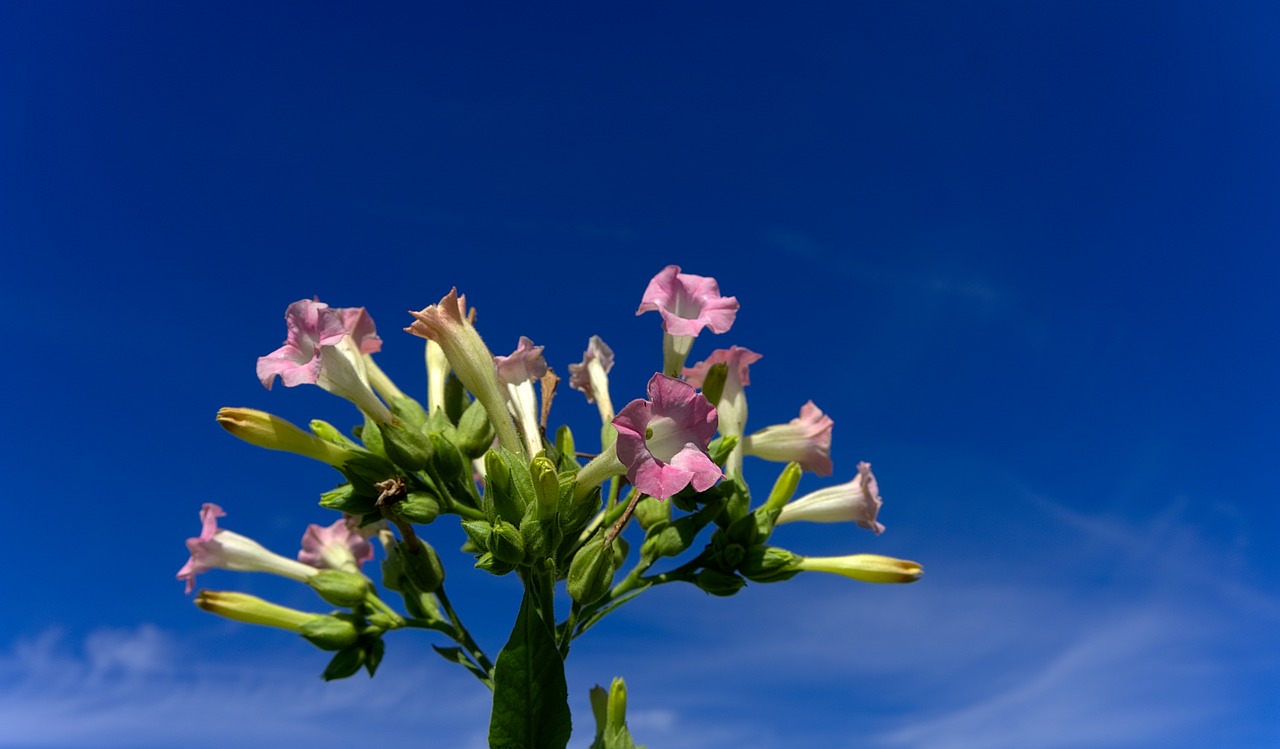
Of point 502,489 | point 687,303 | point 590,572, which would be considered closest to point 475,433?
point 502,489

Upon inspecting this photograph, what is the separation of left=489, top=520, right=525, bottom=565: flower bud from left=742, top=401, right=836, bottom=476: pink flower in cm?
123

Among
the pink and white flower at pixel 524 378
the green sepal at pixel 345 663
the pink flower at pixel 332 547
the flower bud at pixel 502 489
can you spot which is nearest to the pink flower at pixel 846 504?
the pink and white flower at pixel 524 378

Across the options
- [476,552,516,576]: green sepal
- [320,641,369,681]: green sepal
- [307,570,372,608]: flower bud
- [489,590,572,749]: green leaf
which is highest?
[307,570,372,608]: flower bud

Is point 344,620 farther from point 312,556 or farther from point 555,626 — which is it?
point 555,626

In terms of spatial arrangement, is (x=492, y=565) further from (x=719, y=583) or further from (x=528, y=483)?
(x=719, y=583)

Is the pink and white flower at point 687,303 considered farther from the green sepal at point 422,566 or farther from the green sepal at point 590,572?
the green sepal at point 422,566

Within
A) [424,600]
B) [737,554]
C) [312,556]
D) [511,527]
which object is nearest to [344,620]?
[424,600]

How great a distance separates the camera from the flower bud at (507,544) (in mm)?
2361

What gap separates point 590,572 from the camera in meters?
2.58

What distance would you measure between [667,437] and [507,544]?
20.9 inches

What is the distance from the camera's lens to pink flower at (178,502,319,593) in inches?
138

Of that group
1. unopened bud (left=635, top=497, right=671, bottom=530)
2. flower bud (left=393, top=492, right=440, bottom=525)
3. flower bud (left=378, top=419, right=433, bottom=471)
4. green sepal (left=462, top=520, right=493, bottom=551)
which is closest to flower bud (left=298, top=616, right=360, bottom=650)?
flower bud (left=393, top=492, right=440, bottom=525)

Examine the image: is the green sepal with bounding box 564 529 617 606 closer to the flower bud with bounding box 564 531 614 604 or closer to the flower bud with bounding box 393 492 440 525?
the flower bud with bounding box 564 531 614 604

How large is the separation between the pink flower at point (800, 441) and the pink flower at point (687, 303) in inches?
26.4
